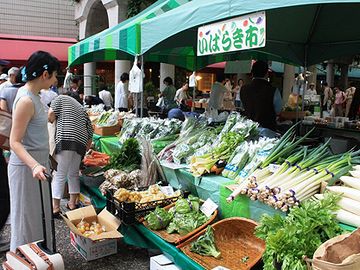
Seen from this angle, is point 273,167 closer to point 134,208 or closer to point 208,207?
point 208,207

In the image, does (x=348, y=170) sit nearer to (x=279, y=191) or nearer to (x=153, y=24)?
(x=279, y=191)

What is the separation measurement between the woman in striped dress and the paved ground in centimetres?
80

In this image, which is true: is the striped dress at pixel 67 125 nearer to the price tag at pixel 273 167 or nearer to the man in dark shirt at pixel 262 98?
the man in dark shirt at pixel 262 98

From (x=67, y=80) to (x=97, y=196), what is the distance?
4.78 meters

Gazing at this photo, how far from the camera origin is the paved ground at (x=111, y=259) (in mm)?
3485

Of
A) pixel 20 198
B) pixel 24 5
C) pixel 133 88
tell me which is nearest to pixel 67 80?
pixel 133 88

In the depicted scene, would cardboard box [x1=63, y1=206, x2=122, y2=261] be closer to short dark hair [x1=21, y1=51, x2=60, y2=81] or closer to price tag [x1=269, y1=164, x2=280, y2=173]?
short dark hair [x1=21, y1=51, x2=60, y2=81]

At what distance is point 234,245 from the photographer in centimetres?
276

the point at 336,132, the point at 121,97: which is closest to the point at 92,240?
the point at 336,132

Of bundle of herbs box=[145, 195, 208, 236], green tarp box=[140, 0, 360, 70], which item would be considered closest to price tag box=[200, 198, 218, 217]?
bundle of herbs box=[145, 195, 208, 236]

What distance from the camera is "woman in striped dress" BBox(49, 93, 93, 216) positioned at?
424cm

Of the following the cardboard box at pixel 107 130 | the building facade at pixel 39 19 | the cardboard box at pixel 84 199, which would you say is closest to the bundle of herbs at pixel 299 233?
the cardboard box at pixel 84 199

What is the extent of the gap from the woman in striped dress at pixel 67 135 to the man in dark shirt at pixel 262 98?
84.2 inches

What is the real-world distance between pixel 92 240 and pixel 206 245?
122 centimetres
